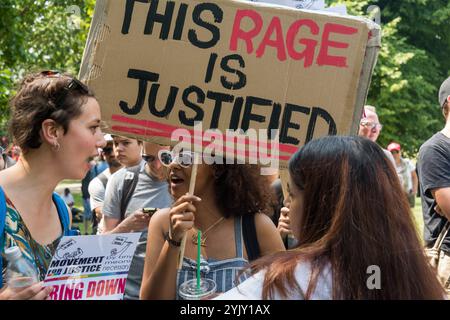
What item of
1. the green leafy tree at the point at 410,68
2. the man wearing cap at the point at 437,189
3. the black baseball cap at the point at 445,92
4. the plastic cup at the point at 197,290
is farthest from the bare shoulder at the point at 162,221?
the green leafy tree at the point at 410,68

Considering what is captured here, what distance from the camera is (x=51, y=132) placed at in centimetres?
249

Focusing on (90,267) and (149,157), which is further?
(149,157)

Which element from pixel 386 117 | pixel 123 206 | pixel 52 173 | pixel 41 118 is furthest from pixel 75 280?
pixel 386 117

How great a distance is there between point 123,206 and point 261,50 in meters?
1.85

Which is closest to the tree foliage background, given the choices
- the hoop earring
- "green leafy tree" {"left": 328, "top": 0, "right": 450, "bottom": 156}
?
"green leafy tree" {"left": 328, "top": 0, "right": 450, "bottom": 156}

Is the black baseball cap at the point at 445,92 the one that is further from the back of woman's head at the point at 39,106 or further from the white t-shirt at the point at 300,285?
the white t-shirt at the point at 300,285

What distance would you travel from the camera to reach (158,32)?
2910 mm

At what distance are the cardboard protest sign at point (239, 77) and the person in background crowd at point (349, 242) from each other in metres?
1.05

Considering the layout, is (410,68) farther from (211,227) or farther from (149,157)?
(211,227)

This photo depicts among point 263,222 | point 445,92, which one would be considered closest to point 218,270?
point 263,222

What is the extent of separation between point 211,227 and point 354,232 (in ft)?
4.41

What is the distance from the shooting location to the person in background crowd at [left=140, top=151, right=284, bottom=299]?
2721 mm

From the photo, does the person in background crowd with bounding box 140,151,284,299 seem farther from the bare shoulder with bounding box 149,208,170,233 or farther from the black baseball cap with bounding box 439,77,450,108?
the black baseball cap with bounding box 439,77,450,108
